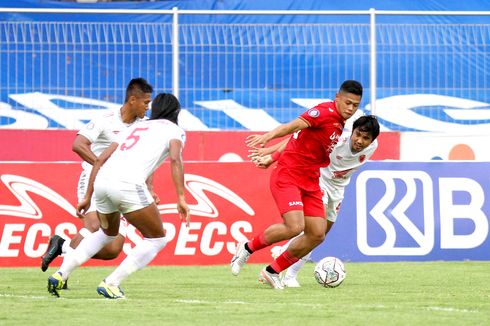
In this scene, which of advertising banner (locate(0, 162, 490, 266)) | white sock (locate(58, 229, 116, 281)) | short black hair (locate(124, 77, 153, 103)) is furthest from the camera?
advertising banner (locate(0, 162, 490, 266))

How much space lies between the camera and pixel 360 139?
12.1 meters

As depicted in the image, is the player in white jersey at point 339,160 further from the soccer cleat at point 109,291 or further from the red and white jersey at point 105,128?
the soccer cleat at point 109,291

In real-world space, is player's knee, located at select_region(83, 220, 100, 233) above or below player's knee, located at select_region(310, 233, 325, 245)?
above

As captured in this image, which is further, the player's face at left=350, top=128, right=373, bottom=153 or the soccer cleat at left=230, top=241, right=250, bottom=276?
the soccer cleat at left=230, top=241, right=250, bottom=276

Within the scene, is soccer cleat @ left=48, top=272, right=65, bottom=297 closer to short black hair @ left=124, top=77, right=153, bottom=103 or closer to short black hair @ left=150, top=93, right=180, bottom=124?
short black hair @ left=150, top=93, right=180, bottom=124

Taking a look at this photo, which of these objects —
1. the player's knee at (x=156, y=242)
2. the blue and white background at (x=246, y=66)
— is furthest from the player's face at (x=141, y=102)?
the blue and white background at (x=246, y=66)

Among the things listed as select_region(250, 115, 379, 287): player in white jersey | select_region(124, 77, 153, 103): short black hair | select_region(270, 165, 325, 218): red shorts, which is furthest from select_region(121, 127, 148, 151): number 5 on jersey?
select_region(270, 165, 325, 218): red shorts

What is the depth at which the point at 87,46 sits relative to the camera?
17.2 meters

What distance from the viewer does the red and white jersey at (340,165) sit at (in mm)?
12516

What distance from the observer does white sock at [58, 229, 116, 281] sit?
1057 centimetres

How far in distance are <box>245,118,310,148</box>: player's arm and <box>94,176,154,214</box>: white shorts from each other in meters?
1.20

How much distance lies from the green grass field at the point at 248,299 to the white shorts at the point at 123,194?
2.57 feet

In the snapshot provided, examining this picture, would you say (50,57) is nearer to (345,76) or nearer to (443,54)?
(345,76)

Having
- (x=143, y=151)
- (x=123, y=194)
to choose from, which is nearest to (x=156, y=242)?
(x=123, y=194)
